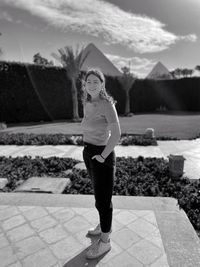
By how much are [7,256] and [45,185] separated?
5.48ft

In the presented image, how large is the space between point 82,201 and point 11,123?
11200 millimetres

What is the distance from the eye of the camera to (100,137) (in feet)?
6.84

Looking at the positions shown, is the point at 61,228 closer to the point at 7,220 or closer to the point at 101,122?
the point at 7,220

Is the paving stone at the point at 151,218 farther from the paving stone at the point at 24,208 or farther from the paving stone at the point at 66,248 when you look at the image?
the paving stone at the point at 24,208

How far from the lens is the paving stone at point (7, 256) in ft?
6.89

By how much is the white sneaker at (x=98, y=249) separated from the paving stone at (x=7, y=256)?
69 cm

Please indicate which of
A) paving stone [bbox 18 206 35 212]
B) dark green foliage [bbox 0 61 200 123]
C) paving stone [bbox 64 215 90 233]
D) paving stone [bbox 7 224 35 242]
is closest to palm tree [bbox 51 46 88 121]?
dark green foliage [bbox 0 61 200 123]

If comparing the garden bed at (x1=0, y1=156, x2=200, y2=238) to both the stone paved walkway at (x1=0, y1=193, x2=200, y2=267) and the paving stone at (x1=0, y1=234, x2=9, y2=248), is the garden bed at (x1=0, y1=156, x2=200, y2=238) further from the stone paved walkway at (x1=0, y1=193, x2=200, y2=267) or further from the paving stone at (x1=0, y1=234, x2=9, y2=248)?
the paving stone at (x1=0, y1=234, x2=9, y2=248)

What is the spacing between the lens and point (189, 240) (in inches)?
94.0

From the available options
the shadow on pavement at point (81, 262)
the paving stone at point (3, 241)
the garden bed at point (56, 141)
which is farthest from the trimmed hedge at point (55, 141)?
the shadow on pavement at point (81, 262)

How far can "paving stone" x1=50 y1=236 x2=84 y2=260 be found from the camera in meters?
2.21

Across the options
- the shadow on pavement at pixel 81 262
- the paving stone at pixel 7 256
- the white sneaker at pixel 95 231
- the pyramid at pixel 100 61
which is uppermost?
the pyramid at pixel 100 61

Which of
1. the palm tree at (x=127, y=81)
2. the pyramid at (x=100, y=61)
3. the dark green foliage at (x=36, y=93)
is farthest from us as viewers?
the pyramid at (x=100, y=61)

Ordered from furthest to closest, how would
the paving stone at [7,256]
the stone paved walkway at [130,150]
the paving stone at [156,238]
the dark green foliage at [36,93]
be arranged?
the dark green foliage at [36,93] → the stone paved walkway at [130,150] → the paving stone at [156,238] → the paving stone at [7,256]
